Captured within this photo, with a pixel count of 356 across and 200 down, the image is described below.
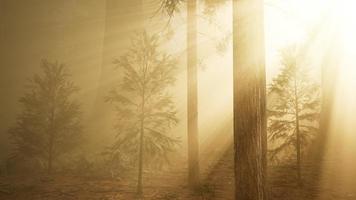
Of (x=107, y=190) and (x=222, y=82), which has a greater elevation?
(x=222, y=82)

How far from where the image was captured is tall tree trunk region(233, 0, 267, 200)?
5430 millimetres

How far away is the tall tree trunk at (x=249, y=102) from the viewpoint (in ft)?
17.8

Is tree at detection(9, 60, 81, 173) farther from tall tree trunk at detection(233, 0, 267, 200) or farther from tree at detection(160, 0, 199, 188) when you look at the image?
tall tree trunk at detection(233, 0, 267, 200)

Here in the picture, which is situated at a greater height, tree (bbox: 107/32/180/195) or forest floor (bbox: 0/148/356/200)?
tree (bbox: 107/32/180/195)

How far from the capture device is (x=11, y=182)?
44.9 feet

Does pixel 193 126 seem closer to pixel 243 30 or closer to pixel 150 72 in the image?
pixel 150 72

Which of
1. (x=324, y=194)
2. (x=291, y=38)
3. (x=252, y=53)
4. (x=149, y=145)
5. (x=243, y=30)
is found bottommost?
(x=324, y=194)

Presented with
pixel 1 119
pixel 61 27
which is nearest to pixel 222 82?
pixel 61 27

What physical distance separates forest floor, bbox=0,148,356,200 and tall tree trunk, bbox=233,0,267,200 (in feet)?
20.7

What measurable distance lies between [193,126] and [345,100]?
19796 mm

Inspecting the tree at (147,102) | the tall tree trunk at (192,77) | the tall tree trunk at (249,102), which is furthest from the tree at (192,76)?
the tall tree trunk at (249,102)

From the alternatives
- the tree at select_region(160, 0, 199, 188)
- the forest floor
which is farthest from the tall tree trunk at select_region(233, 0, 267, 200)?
the tree at select_region(160, 0, 199, 188)

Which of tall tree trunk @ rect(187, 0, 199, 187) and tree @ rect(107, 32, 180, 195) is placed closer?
tree @ rect(107, 32, 180, 195)

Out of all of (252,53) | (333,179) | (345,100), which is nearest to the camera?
(252,53)
